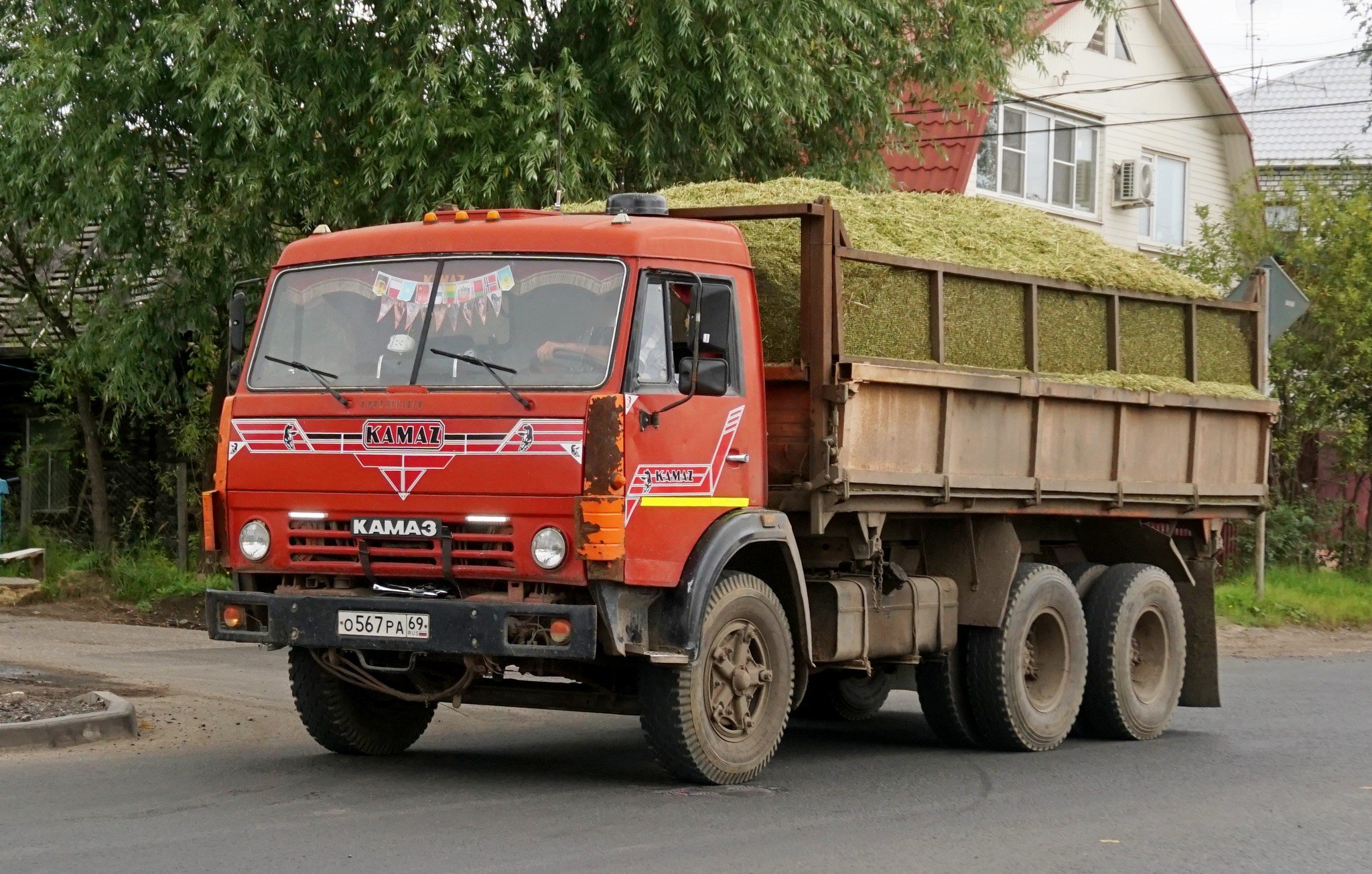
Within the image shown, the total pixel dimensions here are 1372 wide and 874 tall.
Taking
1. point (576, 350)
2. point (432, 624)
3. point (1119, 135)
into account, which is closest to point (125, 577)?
point (432, 624)

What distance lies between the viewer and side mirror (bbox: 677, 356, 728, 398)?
826 centimetres

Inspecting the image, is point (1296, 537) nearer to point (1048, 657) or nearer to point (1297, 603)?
point (1297, 603)

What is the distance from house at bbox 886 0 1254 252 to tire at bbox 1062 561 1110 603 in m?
13.5

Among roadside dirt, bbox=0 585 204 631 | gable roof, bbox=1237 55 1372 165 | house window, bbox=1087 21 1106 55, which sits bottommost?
roadside dirt, bbox=0 585 204 631

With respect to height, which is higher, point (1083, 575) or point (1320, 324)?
point (1320, 324)

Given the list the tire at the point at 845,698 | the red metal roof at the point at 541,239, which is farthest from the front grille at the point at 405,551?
the tire at the point at 845,698

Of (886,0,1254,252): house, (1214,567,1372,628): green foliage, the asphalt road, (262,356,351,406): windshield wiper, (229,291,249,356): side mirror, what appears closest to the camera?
the asphalt road

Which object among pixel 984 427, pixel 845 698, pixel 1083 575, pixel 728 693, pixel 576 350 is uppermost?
Answer: pixel 576 350

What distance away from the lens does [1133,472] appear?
11414 millimetres

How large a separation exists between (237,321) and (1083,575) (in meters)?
5.67

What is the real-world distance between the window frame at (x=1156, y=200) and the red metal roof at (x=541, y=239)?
72.6ft

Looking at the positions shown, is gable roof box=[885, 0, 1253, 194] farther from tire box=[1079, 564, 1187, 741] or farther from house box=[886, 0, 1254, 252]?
tire box=[1079, 564, 1187, 741]

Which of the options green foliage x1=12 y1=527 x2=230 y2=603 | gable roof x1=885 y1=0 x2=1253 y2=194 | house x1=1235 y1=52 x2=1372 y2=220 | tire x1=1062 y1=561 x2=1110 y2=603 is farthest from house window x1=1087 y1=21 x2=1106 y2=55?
tire x1=1062 y1=561 x2=1110 y2=603

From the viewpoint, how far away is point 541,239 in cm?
837
